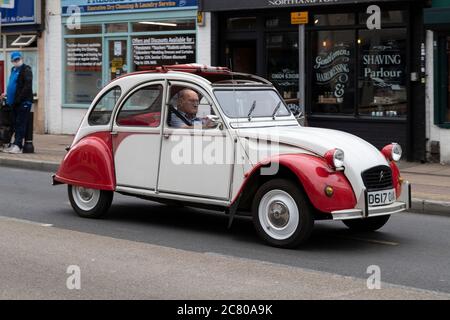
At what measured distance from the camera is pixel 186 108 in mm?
8656

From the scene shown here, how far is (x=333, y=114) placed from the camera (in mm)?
15781

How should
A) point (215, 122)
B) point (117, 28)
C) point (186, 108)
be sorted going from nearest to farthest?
1. point (215, 122)
2. point (186, 108)
3. point (117, 28)

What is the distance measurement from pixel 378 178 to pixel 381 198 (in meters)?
0.21

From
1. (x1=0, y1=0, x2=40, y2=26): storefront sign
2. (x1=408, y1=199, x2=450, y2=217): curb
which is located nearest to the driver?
(x1=408, y1=199, x2=450, y2=217): curb

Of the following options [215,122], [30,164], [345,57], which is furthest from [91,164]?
[345,57]

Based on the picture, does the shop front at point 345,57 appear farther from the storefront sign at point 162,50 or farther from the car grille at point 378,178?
the car grille at point 378,178

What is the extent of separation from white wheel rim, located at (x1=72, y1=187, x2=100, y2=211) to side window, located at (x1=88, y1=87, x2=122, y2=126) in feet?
2.79

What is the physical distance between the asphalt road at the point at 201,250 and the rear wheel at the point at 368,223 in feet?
0.33

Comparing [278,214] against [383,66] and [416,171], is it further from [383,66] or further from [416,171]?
[383,66]

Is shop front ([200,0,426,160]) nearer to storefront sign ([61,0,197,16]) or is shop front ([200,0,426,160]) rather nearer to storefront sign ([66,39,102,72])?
storefront sign ([61,0,197,16])

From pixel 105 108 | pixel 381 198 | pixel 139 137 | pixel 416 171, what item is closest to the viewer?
pixel 381 198
